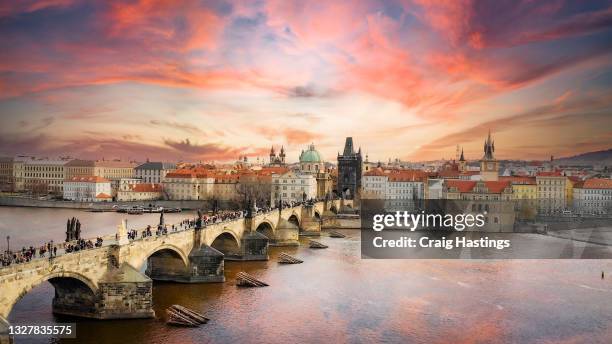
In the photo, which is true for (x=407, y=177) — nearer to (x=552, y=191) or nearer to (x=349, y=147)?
(x=349, y=147)

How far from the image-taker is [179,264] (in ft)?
81.8

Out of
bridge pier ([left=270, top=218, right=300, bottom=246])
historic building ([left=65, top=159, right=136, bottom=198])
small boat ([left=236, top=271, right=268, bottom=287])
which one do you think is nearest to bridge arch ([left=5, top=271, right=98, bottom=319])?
small boat ([left=236, top=271, right=268, bottom=287])

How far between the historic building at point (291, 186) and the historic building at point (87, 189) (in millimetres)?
20722

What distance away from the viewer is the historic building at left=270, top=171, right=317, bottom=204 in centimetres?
7975

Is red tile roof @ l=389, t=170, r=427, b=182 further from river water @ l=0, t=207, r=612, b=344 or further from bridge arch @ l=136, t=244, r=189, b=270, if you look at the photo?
bridge arch @ l=136, t=244, r=189, b=270

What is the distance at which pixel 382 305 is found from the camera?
22.9 metres

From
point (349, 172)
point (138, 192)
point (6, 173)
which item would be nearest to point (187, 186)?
point (138, 192)

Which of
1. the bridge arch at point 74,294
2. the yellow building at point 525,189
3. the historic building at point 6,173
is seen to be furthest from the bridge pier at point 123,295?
the historic building at point 6,173

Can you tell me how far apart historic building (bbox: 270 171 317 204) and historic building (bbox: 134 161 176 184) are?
25.7 m

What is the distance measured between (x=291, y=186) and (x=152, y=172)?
96.2ft

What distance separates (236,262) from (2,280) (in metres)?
17.6

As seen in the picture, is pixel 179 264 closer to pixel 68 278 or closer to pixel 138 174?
pixel 68 278

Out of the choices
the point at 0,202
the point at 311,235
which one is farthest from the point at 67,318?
the point at 0,202

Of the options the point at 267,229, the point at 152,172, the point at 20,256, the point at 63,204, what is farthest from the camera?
the point at 152,172
